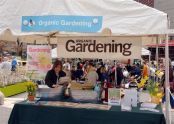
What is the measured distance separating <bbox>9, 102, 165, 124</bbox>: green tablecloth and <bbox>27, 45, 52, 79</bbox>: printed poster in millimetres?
1456

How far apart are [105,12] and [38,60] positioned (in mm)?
2535

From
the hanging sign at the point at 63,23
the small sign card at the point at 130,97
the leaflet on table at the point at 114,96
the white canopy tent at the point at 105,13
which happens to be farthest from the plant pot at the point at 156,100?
the hanging sign at the point at 63,23

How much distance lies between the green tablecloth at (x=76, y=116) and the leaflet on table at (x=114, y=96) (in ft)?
0.50

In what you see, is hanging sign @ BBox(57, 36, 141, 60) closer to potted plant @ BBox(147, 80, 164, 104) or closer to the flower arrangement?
potted plant @ BBox(147, 80, 164, 104)

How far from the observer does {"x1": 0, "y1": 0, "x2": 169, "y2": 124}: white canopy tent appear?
593cm

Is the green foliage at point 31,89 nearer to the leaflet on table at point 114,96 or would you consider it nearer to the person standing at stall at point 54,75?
the leaflet on table at point 114,96

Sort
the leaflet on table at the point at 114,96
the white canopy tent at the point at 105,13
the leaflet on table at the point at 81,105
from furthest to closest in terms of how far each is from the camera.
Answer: the leaflet on table at the point at 114,96 < the leaflet on table at the point at 81,105 < the white canopy tent at the point at 105,13

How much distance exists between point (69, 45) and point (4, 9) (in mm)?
2206

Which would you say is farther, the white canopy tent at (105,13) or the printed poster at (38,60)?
the printed poster at (38,60)

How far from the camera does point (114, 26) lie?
599cm

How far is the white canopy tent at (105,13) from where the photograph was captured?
234 inches

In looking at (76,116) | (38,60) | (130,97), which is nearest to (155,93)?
(130,97)

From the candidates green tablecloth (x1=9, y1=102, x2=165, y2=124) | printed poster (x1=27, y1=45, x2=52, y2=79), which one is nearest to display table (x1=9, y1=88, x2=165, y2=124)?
green tablecloth (x1=9, y1=102, x2=165, y2=124)

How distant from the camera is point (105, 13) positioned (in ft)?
20.0
